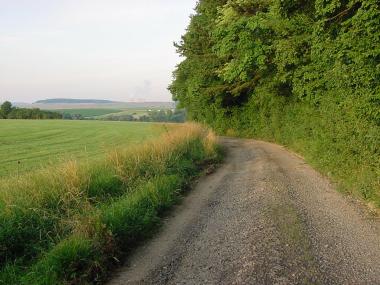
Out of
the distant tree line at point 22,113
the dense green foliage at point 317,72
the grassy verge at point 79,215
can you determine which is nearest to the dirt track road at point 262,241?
the grassy verge at point 79,215

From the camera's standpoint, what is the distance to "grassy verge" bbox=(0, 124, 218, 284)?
5.95m

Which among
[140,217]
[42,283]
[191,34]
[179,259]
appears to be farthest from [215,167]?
[191,34]

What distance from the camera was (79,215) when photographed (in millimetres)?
7578

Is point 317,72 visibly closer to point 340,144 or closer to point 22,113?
point 340,144

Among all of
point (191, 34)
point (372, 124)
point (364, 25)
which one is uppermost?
point (191, 34)

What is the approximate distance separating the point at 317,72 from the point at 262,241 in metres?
9.92

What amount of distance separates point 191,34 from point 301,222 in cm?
2779

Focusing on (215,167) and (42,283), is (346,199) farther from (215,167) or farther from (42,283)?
(42,283)

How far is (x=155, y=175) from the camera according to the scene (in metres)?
11.5

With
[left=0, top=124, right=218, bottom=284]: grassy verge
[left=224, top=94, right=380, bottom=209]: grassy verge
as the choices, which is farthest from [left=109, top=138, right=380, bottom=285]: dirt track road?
[left=224, top=94, right=380, bottom=209]: grassy verge

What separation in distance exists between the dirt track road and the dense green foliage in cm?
147

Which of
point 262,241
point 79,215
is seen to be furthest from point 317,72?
point 79,215

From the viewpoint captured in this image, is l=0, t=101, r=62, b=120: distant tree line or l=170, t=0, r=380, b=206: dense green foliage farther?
l=0, t=101, r=62, b=120: distant tree line

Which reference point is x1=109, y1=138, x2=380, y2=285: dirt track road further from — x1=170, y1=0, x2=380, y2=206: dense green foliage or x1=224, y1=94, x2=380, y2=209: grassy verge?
x1=170, y1=0, x2=380, y2=206: dense green foliage
